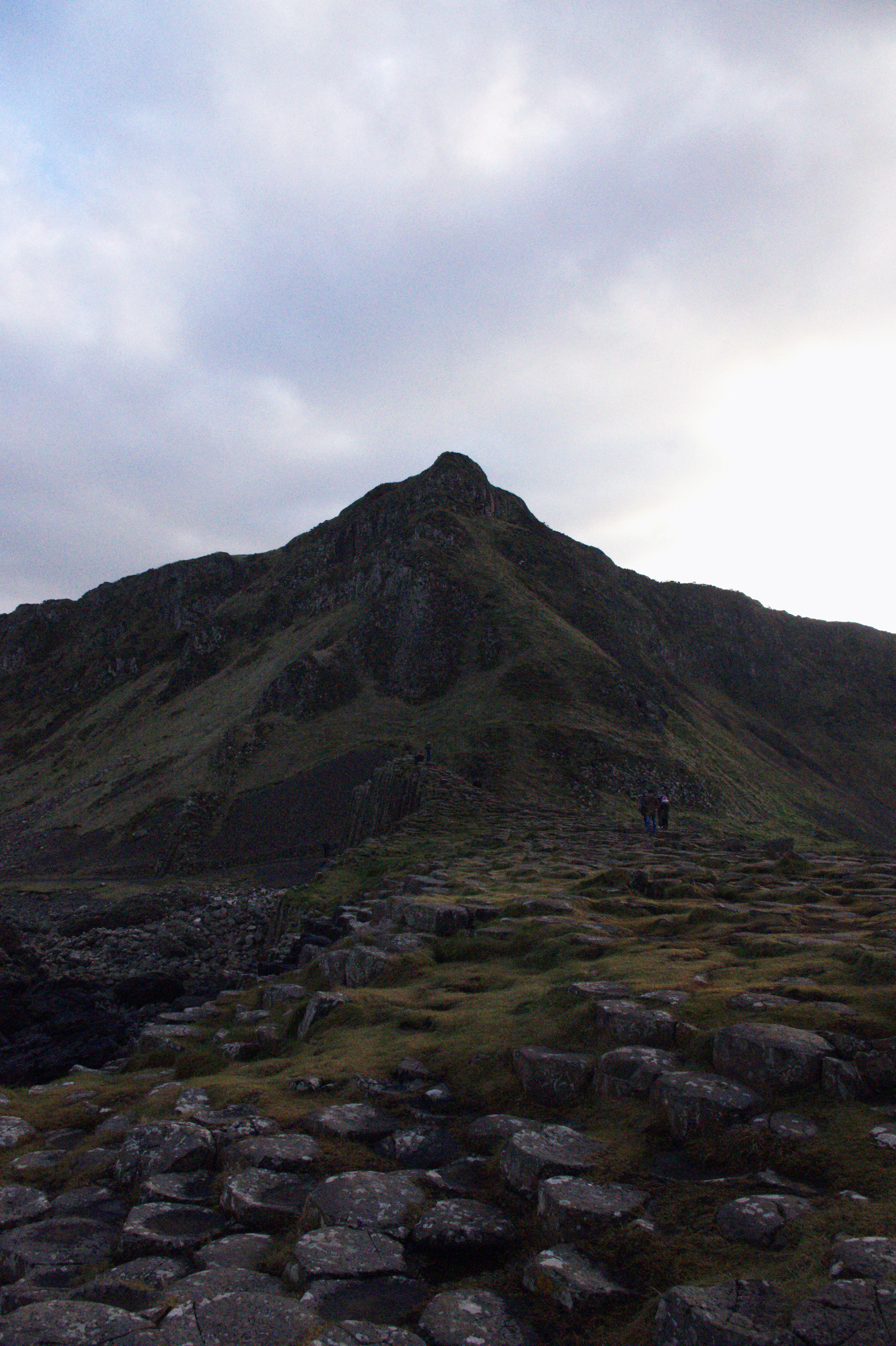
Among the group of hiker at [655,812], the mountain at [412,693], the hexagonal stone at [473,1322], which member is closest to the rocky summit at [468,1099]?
the hexagonal stone at [473,1322]

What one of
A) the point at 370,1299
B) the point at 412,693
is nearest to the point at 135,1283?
the point at 370,1299

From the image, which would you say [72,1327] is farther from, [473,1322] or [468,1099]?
[468,1099]

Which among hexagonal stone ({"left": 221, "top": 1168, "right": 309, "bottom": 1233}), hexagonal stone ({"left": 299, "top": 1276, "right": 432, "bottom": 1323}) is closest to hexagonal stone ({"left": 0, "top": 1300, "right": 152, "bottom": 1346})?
hexagonal stone ({"left": 299, "top": 1276, "right": 432, "bottom": 1323})

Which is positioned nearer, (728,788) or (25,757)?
(728,788)

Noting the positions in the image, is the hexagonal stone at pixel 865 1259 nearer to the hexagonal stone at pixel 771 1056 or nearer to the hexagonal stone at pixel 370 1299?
the hexagonal stone at pixel 771 1056

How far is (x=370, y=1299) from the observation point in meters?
4.17

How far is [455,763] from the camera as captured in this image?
5597cm

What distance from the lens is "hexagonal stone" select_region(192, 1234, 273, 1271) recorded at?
15.1ft

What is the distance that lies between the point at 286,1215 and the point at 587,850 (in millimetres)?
17940

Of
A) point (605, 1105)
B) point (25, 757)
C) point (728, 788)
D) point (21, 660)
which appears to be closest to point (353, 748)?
point (728, 788)

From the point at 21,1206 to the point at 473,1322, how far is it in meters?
3.80

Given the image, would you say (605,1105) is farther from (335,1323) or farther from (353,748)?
(353,748)

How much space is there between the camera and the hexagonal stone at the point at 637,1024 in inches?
254

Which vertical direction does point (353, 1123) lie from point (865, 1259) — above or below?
below
